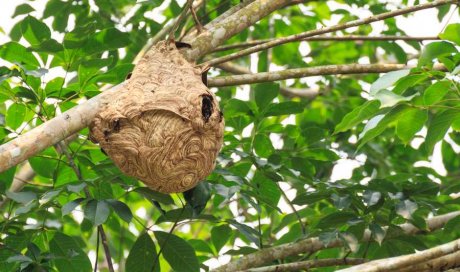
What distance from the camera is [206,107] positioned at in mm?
3414

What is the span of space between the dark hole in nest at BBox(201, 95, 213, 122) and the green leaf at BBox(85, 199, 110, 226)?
510mm

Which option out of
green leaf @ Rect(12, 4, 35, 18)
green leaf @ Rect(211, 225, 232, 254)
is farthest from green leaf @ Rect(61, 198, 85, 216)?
green leaf @ Rect(12, 4, 35, 18)

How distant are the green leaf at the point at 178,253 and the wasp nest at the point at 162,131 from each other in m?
0.37

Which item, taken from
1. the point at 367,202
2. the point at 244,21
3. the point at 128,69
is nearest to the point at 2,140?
the point at 128,69

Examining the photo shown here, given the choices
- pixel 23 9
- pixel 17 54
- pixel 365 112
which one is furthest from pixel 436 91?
pixel 23 9

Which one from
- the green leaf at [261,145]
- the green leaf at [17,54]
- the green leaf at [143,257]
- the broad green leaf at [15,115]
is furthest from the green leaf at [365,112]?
the broad green leaf at [15,115]

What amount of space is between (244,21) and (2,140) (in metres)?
1.15

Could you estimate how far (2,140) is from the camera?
3750 millimetres

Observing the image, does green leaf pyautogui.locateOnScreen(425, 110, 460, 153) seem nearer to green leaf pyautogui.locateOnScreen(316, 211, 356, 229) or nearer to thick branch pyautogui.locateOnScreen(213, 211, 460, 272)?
green leaf pyautogui.locateOnScreen(316, 211, 356, 229)

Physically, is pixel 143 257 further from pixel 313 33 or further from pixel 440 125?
pixel 440 125

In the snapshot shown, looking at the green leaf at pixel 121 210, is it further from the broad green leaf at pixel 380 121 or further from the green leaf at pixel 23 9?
the green leaf at pixel 23 9

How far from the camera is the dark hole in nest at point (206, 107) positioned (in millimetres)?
3400

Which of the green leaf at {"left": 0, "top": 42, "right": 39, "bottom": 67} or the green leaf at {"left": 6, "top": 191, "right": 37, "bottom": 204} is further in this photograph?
the green leaf at {"left": 0, "top": 42, "right": 39, "bottom": 67}

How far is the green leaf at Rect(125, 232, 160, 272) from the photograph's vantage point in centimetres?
375
